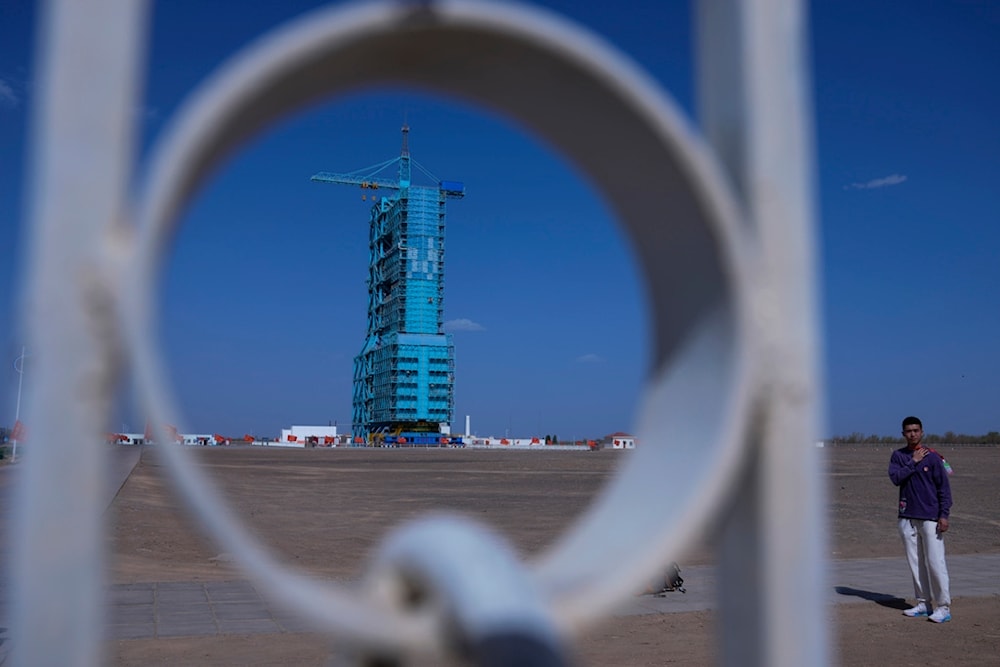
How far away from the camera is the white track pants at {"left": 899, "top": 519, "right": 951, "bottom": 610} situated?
7.00m

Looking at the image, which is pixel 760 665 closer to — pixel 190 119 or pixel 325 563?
pixel 190 119

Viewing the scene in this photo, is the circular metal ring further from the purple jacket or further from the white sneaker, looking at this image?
the white sneaker

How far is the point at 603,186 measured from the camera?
2.18m

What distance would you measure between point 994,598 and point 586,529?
298 inches

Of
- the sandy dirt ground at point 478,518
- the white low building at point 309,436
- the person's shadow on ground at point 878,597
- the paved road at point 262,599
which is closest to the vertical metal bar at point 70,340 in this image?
the sandy dirt ground at point 478,518

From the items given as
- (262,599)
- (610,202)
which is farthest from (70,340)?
(262,599)

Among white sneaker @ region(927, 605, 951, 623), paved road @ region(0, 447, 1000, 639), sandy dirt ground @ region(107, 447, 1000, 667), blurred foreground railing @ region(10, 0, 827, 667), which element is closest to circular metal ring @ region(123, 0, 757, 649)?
blurred foreground railing @ region(10, 0, 827, 667)

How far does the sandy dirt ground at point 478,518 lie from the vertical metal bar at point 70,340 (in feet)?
5.37

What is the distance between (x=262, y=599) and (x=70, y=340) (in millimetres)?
6180

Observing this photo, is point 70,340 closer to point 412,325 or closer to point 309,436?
point 412,325

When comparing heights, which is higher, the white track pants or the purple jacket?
the purple jacket

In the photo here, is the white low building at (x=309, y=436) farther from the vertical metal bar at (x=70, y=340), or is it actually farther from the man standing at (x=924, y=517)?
the vertical metal bar at (x=70, y=340)

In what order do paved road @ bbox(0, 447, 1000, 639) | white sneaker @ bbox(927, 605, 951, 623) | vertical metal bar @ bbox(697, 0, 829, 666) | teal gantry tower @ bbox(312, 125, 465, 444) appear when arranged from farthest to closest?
teal gantry tower @ bbox(312, 125, 465, 444) → white sneaker @ bbox(927, 605, 951, 623) → paved road @ bbox(0, 447, 1000, 639) → vertical metal bar @ bbox(697, 0, 829, 666)

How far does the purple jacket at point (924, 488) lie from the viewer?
7.16m
